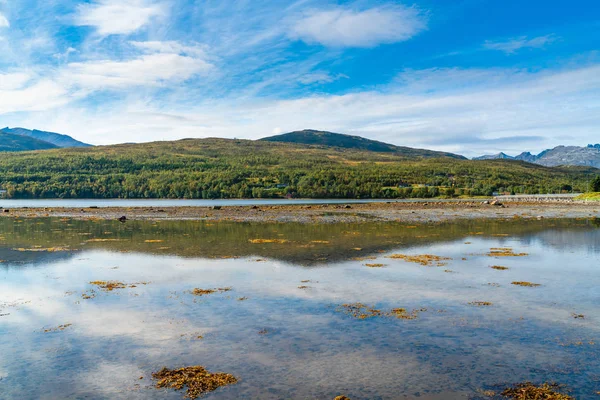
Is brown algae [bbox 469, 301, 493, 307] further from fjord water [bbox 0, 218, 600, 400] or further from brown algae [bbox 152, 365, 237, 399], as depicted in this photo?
brown algae [bbox 152, 365, 237, 399]

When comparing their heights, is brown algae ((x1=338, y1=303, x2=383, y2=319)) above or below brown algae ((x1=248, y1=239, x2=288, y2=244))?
below

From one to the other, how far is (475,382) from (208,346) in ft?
22.6

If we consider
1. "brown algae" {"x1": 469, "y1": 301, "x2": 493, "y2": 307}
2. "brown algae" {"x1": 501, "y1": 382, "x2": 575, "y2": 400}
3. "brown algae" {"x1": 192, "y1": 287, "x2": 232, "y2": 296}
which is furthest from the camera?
"brown algae" {"x1": 192, "y1": 287, "x2": 232, "y2": 296}

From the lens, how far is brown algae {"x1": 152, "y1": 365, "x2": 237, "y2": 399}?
10.0 meters

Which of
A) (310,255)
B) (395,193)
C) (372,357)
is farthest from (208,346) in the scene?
(395,193)

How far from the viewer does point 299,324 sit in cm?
1468

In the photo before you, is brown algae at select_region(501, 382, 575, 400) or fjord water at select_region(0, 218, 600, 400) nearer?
brown algae at select_region(501, 382, 575, 400)

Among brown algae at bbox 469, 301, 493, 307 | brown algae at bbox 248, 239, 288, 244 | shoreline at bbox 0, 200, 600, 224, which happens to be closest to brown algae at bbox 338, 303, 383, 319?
brown algae at bbox 469, 301, 493, 307

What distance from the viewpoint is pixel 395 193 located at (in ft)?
530

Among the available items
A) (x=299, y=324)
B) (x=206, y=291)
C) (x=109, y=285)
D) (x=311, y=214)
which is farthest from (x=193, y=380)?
(x=311, y=214)

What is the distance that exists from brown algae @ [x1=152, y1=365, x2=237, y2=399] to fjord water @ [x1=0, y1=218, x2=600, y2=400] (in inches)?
11.1

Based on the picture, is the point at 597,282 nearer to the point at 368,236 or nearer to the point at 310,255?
the point at 310,255

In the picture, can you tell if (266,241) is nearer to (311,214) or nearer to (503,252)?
(503,252)

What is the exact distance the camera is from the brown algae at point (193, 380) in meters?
10.0
